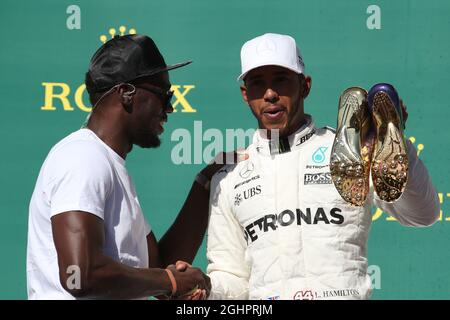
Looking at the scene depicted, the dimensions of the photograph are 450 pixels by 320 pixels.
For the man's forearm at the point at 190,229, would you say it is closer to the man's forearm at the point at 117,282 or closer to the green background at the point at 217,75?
the green background at the point at 217,75

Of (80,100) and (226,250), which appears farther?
(80,100)

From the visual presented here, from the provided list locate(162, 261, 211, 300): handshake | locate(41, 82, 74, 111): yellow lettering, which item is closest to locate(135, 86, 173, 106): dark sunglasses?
locate(162, 261, 211, 300): handshake

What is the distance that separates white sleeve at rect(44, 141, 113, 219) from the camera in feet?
8.27

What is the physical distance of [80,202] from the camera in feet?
8.23

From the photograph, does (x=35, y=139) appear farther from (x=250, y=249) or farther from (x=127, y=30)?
(x=250, y=249)

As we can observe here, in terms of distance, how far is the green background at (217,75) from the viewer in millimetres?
3527

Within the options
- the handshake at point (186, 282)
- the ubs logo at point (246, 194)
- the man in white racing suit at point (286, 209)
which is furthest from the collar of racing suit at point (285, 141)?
the handshake at point (186, 282)

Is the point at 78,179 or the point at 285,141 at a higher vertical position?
the point at 285,141

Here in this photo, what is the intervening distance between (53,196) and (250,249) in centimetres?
73

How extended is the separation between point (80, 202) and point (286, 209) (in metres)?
0.72

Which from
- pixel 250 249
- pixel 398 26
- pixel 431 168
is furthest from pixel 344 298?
pixel 398 26

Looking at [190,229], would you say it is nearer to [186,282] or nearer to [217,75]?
[186,282]

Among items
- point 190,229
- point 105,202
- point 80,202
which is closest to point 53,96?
point 190,229
